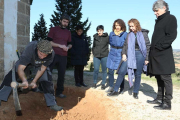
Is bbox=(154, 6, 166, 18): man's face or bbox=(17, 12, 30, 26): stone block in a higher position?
bbox=(17, 12, 30, 26): stone block

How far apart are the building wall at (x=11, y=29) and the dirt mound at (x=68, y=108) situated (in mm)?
1147

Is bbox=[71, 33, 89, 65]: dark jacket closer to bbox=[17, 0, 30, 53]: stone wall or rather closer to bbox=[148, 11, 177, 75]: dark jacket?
bbox=[17, 0, 30, 53]: stone wall

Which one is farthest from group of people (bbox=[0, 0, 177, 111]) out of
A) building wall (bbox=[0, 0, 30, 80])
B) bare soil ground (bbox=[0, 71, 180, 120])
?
building wall (bbox=[0, 0, 30, 80])

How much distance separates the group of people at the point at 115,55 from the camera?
3.09 metres

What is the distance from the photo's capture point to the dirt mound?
3012 millimetres

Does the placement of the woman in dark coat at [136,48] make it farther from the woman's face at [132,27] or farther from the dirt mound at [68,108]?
the dirt mound at [68,108]

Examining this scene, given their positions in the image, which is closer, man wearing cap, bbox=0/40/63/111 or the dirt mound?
man wearing cap, bbox=0/40/63/111

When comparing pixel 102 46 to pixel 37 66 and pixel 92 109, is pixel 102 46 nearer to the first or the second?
pixel 92 109

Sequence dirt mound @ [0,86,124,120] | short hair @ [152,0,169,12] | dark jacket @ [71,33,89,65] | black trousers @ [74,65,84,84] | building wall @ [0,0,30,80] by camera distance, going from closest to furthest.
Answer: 1. dirt mound @ [0,86,124,120]
2. short hair @ [152,0,169,12]
3. building wall @ [0,0,30,80]
4. dark jacket @ [71,33,89,65]
5. black trousers @ [74,65,84,84]

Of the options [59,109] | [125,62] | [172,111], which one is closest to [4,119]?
[59,109]

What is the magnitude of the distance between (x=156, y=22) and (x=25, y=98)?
3248 millimetres

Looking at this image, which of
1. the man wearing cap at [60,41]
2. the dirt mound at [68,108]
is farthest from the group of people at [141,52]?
the man wearing cap at [60,41]

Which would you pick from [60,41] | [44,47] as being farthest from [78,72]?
[44,47]

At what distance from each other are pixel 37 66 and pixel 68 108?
1113mm
